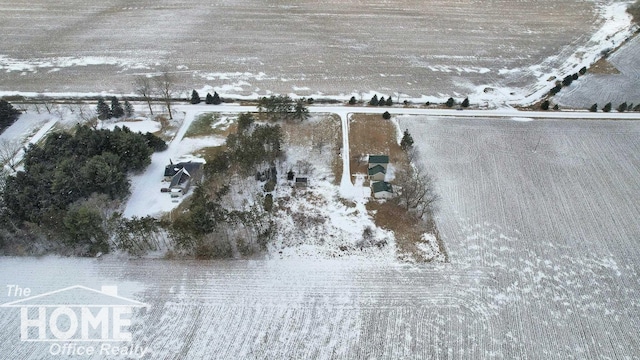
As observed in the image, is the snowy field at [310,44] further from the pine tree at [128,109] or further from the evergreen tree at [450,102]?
the pine tree at [128,109]

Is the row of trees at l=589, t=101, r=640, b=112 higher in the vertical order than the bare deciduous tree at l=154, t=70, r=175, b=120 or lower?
higher

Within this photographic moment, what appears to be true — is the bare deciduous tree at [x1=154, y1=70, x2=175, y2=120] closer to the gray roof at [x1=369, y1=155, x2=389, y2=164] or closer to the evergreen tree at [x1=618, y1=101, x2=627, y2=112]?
the gray roof at [x1=369, y1=155, x2=389, y2=164]

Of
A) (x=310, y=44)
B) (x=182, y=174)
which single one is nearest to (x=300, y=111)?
(x=182, y=174)

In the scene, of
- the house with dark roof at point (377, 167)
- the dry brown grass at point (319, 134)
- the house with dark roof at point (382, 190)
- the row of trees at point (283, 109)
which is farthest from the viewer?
the row of trees at point (283, 109)

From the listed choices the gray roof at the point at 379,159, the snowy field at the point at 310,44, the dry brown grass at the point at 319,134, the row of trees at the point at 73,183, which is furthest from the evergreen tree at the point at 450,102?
the row of trees at the point at 73,183

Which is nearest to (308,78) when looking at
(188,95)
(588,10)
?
(188,95)

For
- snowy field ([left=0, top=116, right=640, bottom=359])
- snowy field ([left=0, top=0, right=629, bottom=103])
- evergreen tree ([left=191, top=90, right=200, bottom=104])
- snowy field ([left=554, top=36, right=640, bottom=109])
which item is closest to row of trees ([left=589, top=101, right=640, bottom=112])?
snowy field ([left=554, top=36, right=640, bottom=109])
